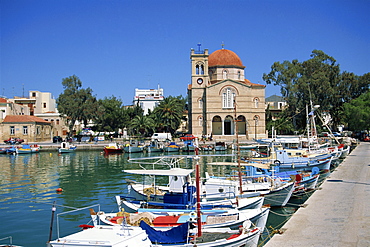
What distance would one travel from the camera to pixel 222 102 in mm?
Answer: 67375

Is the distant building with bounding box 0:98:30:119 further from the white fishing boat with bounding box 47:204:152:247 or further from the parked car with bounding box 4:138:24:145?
the white fishing boat with bounding box 47:204:152:247

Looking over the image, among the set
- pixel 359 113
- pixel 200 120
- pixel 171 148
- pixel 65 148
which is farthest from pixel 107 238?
pixel 200 120

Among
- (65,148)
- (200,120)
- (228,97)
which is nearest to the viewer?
(65,148)

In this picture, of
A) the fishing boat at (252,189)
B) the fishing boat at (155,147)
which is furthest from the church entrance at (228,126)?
the fishing boat at (252,189)

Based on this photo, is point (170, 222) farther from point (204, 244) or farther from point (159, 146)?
point (159, 146)

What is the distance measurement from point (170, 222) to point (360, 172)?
61.9 ft

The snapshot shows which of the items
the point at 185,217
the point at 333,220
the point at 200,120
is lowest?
the point at 333,220

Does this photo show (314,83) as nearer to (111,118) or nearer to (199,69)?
(199,69)

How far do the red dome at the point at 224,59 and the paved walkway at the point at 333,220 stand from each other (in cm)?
5051

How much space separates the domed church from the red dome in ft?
0.62

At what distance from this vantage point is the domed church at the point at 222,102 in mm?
67250

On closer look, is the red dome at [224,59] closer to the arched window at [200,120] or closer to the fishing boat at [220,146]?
the arched window at [200,120]

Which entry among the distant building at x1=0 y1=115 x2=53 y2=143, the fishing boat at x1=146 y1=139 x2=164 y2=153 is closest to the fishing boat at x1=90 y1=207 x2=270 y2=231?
the fishing boat at x1=146 y1=139 x2=164 y2=153

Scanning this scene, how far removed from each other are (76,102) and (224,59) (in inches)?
1159
